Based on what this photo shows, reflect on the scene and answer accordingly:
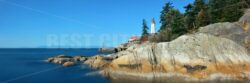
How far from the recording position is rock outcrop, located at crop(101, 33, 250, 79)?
3219 centimetres

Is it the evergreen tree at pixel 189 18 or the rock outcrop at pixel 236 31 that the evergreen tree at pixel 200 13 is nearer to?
the evergreen tree at pixel 189 18

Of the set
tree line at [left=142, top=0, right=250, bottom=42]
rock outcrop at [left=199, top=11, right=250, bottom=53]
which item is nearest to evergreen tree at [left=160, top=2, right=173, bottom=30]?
tree line at [left=142, top=0, right=250, bottom=42]

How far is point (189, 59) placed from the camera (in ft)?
107

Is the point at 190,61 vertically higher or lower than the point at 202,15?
lower

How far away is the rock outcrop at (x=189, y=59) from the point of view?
3219cm

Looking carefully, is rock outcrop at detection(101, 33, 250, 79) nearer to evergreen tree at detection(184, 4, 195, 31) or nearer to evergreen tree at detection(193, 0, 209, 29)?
evergreen tree at detection(193, 0, 209, 29)

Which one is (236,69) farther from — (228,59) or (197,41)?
(197,41)

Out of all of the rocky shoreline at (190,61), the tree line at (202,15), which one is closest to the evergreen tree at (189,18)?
the tree line at (202,15)

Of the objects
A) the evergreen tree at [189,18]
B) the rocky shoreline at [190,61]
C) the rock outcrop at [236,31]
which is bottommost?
the rocky shoreline at [190,61]

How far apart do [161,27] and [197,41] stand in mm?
44841

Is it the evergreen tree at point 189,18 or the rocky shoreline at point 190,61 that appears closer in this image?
the rocky shoreline at point 190,61

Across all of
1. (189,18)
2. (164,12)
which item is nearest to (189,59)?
(189,18)

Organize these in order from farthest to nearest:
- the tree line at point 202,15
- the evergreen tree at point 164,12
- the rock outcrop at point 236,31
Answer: the evergreen tree at point 164,12, the tree line at point 202,15, the rock outcrop at point 236,31

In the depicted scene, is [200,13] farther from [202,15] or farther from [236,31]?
[236,31]
